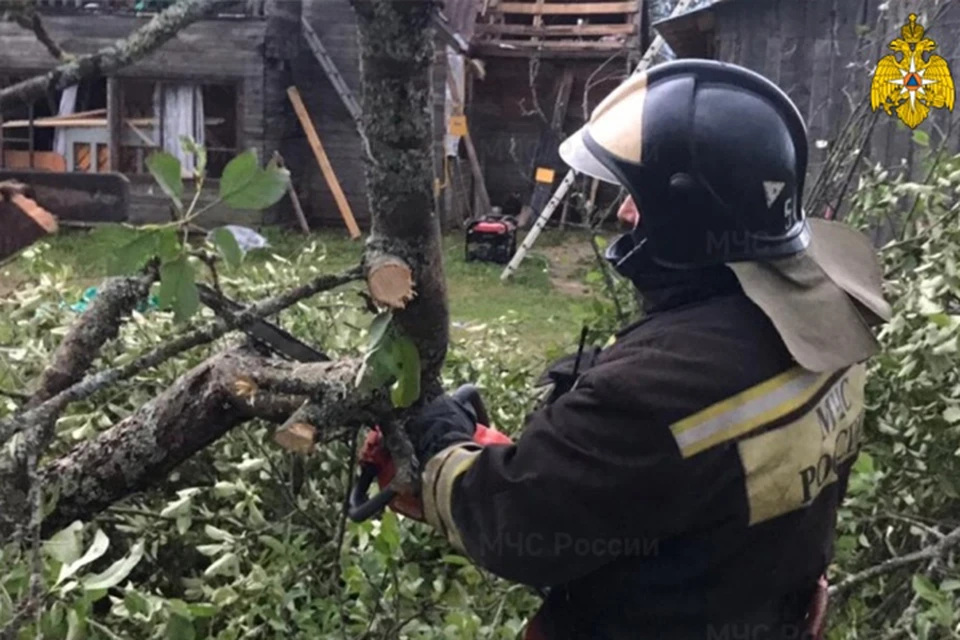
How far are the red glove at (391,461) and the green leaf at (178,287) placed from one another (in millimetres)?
538

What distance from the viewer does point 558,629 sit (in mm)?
1891

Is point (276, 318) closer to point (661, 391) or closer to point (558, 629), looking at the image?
point (558, 629)

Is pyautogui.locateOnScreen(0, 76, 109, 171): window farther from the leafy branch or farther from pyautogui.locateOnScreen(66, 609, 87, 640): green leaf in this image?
the leafy branch

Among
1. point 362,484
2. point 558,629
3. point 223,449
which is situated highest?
point 362,484

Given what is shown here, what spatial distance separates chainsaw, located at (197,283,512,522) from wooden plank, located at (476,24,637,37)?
1523 cm

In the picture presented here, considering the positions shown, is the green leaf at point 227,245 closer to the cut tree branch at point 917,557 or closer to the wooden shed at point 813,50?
the cut tree branch at point 917,557

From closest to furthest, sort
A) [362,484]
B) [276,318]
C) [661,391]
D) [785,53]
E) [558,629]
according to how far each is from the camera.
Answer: [661,391], [558,629], [362,484], [276,318], [785,53]

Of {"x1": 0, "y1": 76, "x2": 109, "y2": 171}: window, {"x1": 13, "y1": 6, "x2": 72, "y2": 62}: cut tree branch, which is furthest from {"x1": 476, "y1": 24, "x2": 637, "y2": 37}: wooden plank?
{"x1": 13, "y1": 6, "x2": 72, "y2": 62}: cut tree branch

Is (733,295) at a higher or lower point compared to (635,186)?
lower

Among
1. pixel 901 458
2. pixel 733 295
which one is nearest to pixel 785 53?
pixel 901 458

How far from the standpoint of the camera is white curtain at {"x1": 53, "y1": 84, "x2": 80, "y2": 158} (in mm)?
15477

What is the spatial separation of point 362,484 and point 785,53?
6.48 meters

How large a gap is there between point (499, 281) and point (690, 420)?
10560mm

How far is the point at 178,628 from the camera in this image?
228 centimetres
